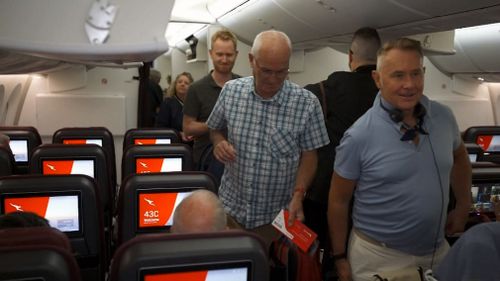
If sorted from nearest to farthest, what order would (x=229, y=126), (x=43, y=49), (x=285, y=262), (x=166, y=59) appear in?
(x=43, y=49) < (x=285, y=262) < (x=229, y=126) < (x=166, y=59)

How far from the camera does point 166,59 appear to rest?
19.4m

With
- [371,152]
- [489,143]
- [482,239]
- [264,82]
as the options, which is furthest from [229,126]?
[489,143]

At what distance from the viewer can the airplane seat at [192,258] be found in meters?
1.35

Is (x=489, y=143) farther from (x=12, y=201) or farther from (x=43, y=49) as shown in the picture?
(x=43, y=49)

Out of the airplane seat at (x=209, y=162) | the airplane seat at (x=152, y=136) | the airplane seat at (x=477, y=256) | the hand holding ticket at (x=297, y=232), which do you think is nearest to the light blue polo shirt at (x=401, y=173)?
the hand holding ticket at (x=297, y=232)

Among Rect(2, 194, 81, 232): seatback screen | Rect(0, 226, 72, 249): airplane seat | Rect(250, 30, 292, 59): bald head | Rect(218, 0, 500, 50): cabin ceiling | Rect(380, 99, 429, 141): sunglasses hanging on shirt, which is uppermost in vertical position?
Rect(218, 0, 500, 50): cabin ceiling

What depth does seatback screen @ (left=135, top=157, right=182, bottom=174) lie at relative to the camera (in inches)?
147

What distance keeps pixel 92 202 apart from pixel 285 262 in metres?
1.08

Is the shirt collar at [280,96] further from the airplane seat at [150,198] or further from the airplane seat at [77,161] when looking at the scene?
the airplane seat at [77,161]

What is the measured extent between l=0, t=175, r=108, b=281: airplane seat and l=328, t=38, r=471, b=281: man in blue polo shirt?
1303 millimetres

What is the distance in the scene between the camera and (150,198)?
2.65 metres

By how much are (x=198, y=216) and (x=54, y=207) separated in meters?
1.21

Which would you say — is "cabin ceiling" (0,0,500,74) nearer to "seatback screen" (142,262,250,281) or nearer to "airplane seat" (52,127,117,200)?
"seatback screen" (142,262,250,281)

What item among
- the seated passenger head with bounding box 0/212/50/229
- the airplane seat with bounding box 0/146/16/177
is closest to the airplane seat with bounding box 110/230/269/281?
the seated passenger head with bounding box 0/212/50/229
